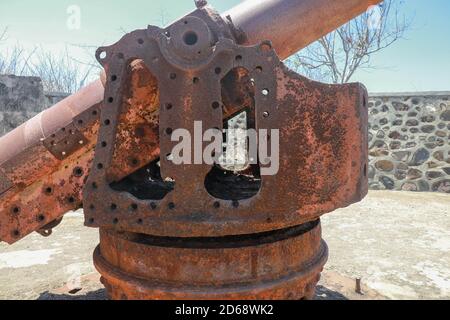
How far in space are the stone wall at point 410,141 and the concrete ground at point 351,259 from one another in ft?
5.89

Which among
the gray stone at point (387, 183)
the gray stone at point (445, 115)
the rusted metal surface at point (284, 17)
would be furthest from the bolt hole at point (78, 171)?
the gray stone at point (445, 115)

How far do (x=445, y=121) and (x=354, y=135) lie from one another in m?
7.76

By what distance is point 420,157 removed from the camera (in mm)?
8672

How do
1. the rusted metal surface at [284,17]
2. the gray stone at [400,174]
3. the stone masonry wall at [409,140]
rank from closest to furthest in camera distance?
1. the rusted metal surface at [284,17]
2. the stone masonry wall at [409,140]
3. the gray stone at [400,174]

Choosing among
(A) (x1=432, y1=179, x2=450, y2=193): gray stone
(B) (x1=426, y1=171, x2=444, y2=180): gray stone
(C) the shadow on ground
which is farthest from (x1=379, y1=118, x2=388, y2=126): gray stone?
(C) the shadow on ground

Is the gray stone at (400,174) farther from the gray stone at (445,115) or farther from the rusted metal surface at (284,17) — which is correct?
the rusted metal surface at (284,17)

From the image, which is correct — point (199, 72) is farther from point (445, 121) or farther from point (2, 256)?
point (445, 121)

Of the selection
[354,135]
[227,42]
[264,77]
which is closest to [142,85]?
[227,42]

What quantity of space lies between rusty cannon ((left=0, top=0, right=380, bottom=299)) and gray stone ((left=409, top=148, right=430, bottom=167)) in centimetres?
712

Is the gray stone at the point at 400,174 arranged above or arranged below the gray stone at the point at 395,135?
below

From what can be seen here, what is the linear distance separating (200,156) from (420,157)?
801 cm

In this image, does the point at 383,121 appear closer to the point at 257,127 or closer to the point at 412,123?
the point at 412,123

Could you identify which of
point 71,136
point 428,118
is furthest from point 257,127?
point 428,118

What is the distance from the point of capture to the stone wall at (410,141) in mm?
8531
